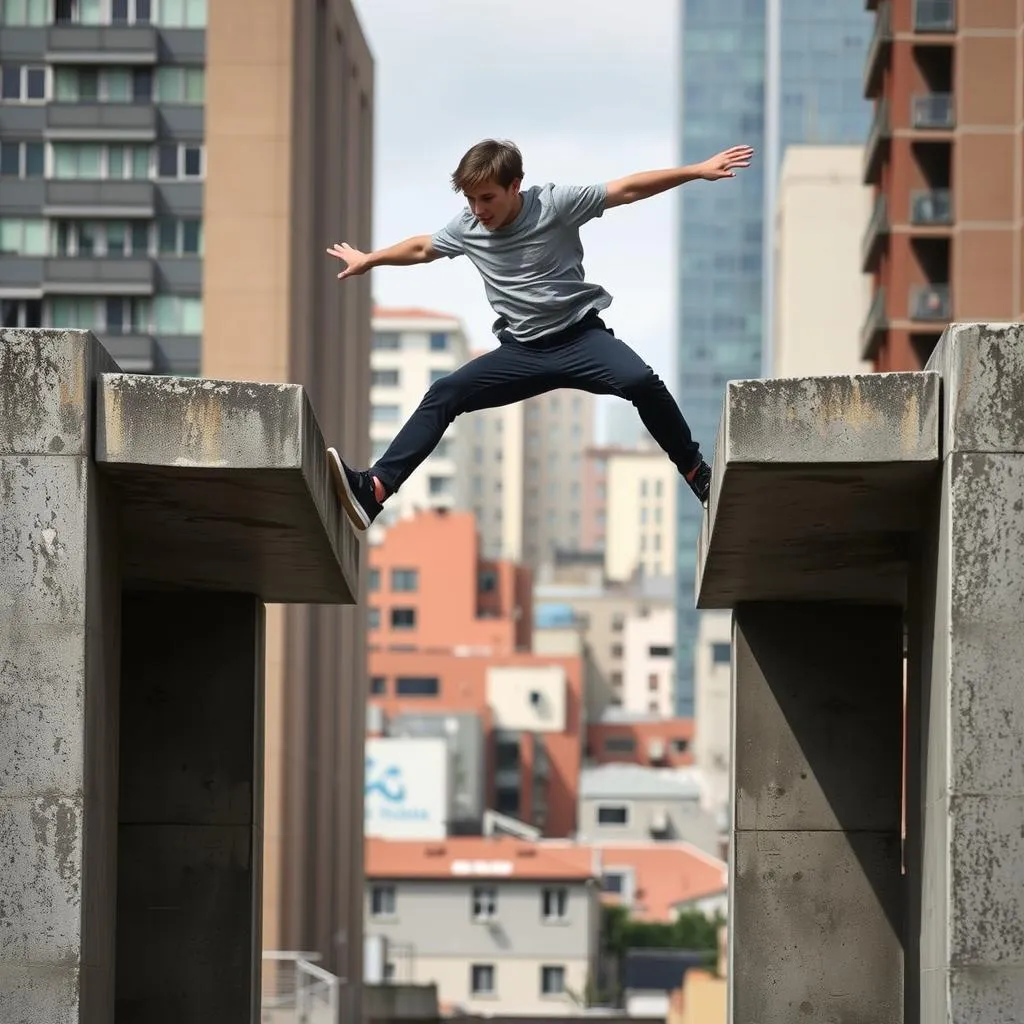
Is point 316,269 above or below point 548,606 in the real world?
above

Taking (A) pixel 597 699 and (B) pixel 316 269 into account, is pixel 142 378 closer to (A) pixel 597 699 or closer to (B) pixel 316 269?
(B) pixel 316 269

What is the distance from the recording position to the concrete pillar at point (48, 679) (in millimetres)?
12383

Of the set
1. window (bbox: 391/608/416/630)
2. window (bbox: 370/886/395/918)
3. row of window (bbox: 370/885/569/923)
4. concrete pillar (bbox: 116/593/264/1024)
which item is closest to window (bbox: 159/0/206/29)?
row of window (bbox: 370/885/569/923)

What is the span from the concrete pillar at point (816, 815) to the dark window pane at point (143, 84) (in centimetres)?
5350

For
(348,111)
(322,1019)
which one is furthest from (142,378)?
(348,111)

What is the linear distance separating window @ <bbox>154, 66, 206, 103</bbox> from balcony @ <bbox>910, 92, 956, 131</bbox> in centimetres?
1835

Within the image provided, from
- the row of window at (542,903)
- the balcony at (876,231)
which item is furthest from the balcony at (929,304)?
the row of window at (542,903)

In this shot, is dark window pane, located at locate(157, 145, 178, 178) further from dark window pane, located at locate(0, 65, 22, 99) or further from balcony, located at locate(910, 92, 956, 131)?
balcony, located at locate(910, 92, 956, 131)

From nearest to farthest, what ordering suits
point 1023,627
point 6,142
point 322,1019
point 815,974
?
point 1023,627 → point 815,974 → point 322,1019 → point 6,142

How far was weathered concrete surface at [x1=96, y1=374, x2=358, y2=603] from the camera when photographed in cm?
1276

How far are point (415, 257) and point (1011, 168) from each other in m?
47.0

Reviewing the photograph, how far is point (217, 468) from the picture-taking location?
12789 millimetres

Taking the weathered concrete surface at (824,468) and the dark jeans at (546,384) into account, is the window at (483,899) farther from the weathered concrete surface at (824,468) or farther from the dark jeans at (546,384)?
the dark jeans at (546,384)

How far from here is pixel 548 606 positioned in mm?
190875
